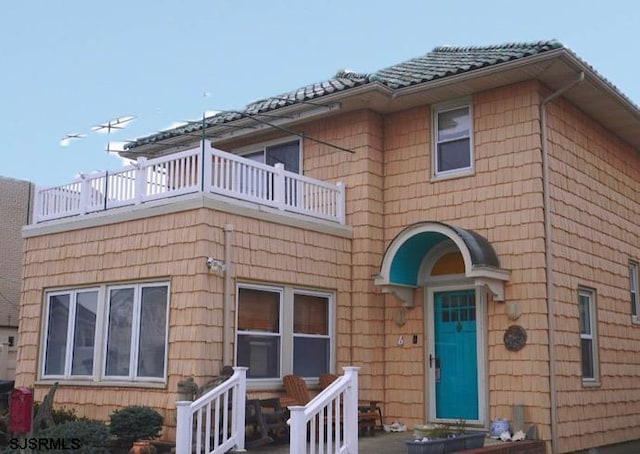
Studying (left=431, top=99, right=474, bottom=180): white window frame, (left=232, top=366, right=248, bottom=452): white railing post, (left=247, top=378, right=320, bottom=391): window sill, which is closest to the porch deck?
(left=232, top=366, right=248, bottom=452): white railing post

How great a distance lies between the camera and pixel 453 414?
12.2m

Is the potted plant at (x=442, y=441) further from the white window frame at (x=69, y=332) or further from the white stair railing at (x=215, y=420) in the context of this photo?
the white window frame at (x=69, y=332)

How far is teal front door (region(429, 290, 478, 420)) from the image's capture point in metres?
12.1

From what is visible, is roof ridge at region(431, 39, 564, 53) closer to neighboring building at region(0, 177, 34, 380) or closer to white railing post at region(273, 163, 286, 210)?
white railing post at region(273, 163, 286, 210)

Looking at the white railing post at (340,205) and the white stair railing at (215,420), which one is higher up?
the white railing post at (340,205)

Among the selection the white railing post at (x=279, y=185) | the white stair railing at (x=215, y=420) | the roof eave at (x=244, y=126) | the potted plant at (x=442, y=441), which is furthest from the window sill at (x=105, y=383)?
the roof eave at (x=244, y=126)

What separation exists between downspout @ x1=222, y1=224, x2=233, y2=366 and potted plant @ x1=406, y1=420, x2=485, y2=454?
2.86 meters

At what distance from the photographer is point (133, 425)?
1002 centimetres

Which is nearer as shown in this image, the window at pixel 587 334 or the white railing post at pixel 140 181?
the white railing post at pixel 140 181

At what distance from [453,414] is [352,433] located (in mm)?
3531

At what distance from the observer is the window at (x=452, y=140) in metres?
12.8

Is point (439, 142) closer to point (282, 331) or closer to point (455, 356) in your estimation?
point (455, 356)

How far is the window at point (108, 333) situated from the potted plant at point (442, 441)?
386 centimetres

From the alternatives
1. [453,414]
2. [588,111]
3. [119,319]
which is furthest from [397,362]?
[588,111]
